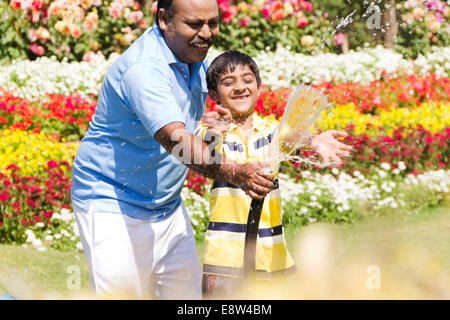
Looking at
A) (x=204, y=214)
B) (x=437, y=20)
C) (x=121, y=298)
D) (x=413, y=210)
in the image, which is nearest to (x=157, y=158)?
(x=121, y=298)

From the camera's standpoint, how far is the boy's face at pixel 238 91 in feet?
7.97

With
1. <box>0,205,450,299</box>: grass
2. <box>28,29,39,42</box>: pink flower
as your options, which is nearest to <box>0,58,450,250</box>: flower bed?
<box>0,205,450,299</box>: grass

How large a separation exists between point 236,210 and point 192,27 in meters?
0.72

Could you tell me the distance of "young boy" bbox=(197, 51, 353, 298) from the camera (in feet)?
7.87

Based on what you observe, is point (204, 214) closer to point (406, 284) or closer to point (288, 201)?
point (288, 201)

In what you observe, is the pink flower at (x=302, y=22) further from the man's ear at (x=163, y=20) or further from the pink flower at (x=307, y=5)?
the man's ear at (x=163, y=20)

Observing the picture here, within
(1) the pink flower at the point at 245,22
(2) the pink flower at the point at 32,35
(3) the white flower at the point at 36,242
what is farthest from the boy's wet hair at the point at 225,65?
(2) the pink flower at the point at 32,35

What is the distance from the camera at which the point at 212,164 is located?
177 cm

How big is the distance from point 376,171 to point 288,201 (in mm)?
1100

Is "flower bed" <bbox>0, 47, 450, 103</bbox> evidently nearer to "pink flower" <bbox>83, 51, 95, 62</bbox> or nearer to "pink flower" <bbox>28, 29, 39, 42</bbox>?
"pink flower" <bbox>83, 51, 95, 62</bbox>

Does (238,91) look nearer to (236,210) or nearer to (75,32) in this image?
(236,210)

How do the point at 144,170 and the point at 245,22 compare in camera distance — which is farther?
the point at 245,22

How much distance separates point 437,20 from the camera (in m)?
10.6

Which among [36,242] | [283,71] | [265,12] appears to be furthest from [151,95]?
[265,12]
